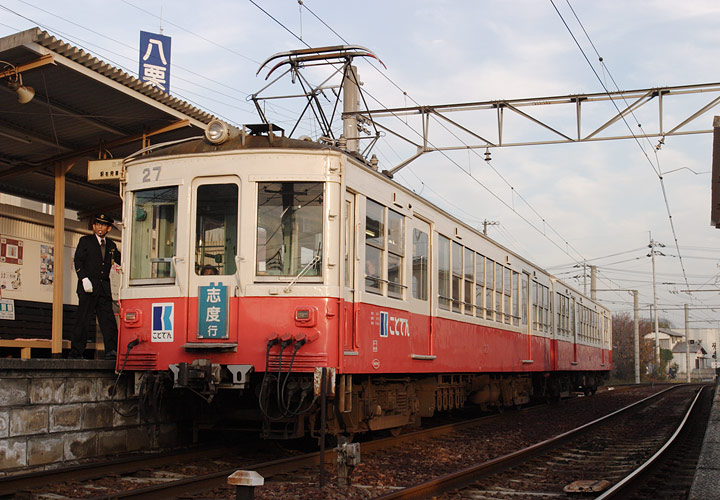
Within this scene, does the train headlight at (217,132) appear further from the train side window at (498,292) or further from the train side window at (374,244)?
the train side window at (498,292)

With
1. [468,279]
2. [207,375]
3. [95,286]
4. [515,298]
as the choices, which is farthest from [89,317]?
[515,298]

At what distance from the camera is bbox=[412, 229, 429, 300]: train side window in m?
9.59

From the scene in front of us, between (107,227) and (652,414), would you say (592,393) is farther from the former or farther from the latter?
(107,227)

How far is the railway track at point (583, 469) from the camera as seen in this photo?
6.80 m

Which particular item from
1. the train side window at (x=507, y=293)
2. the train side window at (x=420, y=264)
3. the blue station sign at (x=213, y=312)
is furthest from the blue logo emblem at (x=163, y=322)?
the train side window at (x=507, y=293)

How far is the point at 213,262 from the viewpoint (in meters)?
7.72

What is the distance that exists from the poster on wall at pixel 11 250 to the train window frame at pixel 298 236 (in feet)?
15.0

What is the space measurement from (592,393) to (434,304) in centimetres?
1789

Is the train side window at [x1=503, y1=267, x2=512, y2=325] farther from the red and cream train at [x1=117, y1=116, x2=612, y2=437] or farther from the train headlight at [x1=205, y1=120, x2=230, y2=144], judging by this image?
the train headlight at [x1=205, y1=120, x2=230, y2=144]

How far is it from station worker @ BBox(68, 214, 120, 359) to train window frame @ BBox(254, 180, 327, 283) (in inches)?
85.7

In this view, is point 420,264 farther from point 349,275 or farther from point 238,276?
point 238,276

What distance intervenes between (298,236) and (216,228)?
86 centimetres

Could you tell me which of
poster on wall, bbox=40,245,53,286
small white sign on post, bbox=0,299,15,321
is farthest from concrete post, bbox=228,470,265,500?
poster on wall, bbox=40,245,53,286

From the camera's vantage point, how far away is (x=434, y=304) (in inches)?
400
